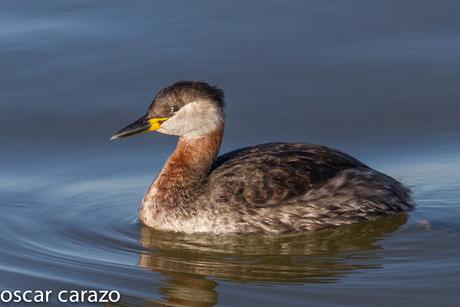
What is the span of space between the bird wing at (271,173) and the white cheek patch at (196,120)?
0.31 m

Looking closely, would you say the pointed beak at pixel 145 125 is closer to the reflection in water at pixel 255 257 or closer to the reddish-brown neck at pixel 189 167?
the reddish-brown neck at pixel 189 167

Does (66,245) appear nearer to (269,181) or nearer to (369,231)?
(269,181)

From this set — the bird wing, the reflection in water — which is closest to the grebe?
the bird wing

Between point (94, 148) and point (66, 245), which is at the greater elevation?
point (94, 148)

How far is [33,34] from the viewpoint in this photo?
565 inches

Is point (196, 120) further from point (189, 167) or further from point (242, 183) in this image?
point (242, 183)

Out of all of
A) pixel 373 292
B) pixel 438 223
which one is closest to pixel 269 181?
pixel 438 223

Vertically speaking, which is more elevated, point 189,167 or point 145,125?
point 145,125

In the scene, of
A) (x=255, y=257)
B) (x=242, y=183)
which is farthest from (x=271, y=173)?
(x=255, y=257)

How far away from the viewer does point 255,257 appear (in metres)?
9.98

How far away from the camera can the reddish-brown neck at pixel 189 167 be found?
11.0m

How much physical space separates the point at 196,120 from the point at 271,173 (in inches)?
31.1

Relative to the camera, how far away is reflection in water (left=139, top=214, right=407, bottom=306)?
30.7 ft

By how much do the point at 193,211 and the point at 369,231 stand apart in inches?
55.8
